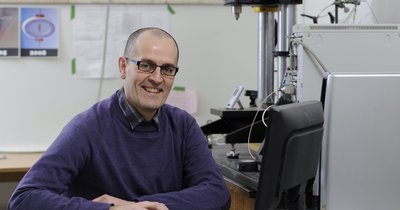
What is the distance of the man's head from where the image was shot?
1.88m

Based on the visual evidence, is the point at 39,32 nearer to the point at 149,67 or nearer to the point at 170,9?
the point at 170,9

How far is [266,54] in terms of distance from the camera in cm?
278

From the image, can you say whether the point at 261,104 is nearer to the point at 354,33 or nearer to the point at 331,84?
the point at 354,33

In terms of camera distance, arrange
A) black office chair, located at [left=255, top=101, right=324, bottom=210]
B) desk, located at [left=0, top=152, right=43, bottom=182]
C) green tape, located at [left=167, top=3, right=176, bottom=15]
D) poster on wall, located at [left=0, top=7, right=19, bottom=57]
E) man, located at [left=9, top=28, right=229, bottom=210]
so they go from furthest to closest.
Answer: green tape, located at [left=167, top=3, right=176, bottom=15], poster on wall, located at [left=0, top=7, right=19, bottom=57], desk, located at [left=0, top=152, right=43, bottom=182], man, located at [left=9, top=28, right=229, bottom=210], black office chair, located at [left=255, top=101, right=324, bottom=210]

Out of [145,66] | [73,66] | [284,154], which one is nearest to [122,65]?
[145,66]

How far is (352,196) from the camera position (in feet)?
5.62

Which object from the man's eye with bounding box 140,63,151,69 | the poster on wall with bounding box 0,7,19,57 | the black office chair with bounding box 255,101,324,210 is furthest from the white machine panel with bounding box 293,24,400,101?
the poster on wall with bounding box 0,7,19,57

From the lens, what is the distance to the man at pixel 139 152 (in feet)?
5.87

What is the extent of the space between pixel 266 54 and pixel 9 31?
1.61 m

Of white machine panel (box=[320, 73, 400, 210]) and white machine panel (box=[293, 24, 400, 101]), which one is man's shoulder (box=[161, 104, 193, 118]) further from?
white machine panel (box=[320, 73, 400, 210])

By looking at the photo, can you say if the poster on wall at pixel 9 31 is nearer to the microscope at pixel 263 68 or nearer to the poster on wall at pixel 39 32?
the poster on wall at pixel 39 32

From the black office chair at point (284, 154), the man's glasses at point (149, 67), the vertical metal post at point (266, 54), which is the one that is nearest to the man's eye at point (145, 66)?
the man's glasses at point (149, 67)

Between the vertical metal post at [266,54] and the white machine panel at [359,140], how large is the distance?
3.56 ft

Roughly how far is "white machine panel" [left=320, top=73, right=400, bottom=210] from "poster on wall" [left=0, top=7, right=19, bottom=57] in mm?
2370
